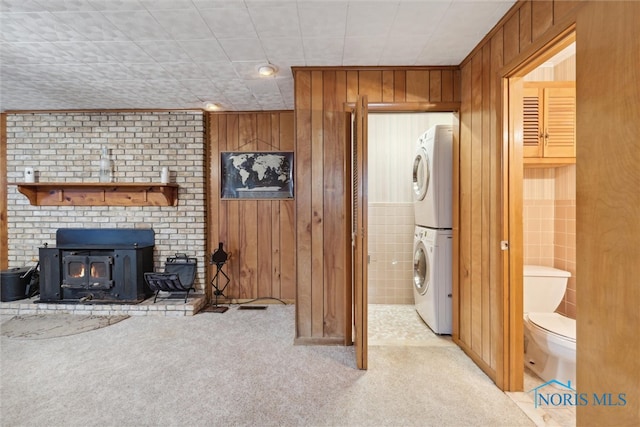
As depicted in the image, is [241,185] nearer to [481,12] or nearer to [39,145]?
[39,145]

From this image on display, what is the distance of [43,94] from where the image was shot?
10.0 ft

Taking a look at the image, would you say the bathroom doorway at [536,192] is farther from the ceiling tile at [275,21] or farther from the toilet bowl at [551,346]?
the ceiling tile at [275,21]

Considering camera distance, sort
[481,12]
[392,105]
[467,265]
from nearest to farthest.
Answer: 1. [481,12]
2. [467,265]
3. [392,105]

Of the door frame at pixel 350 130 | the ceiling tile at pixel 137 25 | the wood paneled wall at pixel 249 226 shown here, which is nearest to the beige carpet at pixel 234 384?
the door frame at pixel 350 130

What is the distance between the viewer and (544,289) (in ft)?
7.48

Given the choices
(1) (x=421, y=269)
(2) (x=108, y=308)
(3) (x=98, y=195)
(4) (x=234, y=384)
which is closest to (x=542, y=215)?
(1) (x=421, y=269)

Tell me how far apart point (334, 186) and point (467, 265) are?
1.23m

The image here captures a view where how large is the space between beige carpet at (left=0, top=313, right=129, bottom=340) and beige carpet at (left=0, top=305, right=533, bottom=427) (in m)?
0.13

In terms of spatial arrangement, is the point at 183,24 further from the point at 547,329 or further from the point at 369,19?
the point at 547,329

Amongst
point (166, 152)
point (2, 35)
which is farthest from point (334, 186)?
point (2, 35)

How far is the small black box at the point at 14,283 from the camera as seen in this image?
3336 millimetres

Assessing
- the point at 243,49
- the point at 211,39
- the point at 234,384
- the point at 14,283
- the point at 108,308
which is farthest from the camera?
the point at 14,283

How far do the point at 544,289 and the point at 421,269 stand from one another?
98 centimetres

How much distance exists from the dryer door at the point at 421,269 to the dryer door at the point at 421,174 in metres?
0.50
